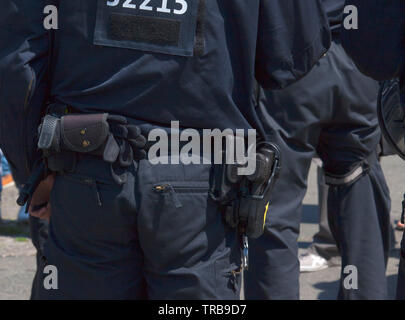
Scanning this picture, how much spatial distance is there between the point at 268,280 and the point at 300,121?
76cm

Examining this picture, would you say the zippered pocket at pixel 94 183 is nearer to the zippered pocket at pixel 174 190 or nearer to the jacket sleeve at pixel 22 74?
the zippered pocket at pixel 174 190

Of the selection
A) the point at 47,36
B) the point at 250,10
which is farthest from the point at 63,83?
the point at 250,10

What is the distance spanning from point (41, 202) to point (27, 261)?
2.38 m

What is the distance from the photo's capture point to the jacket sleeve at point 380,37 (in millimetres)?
2230

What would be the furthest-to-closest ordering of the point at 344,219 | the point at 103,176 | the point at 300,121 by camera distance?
the point at 344,219 < the point at 300,121 < the point at 103,176

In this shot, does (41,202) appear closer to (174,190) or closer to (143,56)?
(174,190)

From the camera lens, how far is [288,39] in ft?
7.99

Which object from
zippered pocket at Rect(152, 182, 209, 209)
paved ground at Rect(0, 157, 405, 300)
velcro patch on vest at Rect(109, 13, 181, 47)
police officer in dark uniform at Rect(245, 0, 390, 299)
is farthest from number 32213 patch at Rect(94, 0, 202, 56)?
paved ground at Rect(0, 157, 405, 300)

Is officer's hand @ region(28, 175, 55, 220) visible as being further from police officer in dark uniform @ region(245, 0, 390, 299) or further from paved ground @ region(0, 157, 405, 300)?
paved ground @ region(0, 157, 405, 300)

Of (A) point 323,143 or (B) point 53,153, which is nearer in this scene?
(B) point 53,153

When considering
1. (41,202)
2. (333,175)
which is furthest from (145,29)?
(333,175)

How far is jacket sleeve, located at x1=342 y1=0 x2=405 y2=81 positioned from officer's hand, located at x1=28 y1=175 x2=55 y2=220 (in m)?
1.14

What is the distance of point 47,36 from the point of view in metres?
2.36
